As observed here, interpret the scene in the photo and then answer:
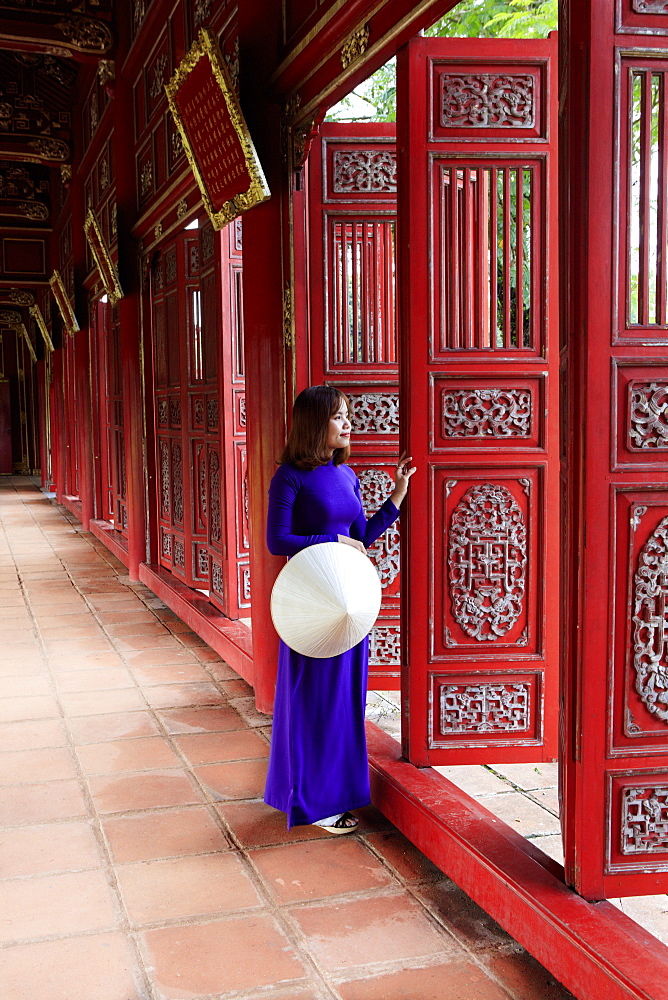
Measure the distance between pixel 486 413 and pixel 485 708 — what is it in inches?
39.0

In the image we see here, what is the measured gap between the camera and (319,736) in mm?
2875

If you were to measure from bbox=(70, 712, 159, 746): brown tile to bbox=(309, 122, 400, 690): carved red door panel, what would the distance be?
983mm

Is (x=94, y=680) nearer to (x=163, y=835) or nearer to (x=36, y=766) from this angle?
(x=36, y=766)

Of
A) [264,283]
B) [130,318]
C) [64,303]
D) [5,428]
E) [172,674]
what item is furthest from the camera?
[5,428]

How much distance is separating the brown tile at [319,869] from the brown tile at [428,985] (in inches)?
16.5

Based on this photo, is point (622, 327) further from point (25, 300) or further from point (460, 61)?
point (25, 300)

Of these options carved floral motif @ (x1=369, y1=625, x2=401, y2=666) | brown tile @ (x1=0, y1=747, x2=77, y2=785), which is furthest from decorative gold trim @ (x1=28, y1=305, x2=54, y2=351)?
brown tile @ (x1=0, y1=747, x2=77, y2=785)

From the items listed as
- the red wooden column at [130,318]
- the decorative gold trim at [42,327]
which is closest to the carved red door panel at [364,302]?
the red wooden column at [130,318]

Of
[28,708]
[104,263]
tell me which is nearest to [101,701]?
[28,708]

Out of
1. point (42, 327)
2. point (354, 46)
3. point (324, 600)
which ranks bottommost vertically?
point (324, 600)

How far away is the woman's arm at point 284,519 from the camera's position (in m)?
2.83

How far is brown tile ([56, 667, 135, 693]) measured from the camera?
4535 mm

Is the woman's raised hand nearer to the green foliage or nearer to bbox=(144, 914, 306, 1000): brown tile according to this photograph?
bbox=(144, 914, 306, 1000): brown tile

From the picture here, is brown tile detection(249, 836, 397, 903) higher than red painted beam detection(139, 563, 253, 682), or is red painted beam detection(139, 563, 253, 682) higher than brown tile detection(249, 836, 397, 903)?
red painted beam detection(139, 563, 253, 682)
